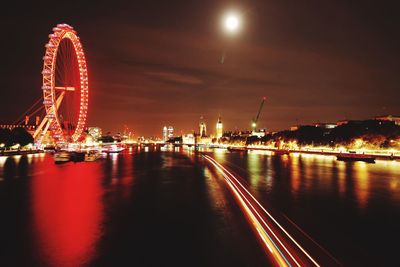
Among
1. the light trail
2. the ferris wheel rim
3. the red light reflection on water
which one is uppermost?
the ferris wheel rim

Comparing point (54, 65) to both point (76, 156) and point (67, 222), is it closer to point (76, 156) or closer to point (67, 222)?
point (76, 156)

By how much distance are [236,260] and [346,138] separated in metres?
90.3

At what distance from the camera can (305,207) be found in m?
17.3

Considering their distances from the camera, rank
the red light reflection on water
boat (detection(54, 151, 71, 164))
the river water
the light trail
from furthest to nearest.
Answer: boat (detection(54, 151, 71, 164)) → the red light reflection on water → the river water → the light trail

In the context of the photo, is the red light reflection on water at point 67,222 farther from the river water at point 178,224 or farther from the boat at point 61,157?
the boat at point 61,157

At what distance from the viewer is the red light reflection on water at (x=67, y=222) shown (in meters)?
10.0

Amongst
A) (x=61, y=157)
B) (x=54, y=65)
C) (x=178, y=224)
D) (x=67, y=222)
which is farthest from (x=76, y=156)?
(x=178, y=224)

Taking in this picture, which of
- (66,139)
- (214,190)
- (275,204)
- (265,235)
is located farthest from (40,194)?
(66,139)

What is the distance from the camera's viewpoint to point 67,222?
14.0 meters

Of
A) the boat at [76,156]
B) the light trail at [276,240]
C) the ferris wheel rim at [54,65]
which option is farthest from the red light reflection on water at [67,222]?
the ferris wheel rim at [54,65]

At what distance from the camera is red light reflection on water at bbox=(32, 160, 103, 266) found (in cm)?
1002

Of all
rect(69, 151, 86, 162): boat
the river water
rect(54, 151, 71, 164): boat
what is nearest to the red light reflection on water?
the river water

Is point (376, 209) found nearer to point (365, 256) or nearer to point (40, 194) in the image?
point (365, 256)

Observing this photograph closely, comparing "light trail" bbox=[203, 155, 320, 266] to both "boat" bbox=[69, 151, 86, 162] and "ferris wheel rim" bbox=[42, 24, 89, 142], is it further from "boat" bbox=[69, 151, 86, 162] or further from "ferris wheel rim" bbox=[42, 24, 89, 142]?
"ferris wheel rim" bbox=[42, 24, 89, 142]
